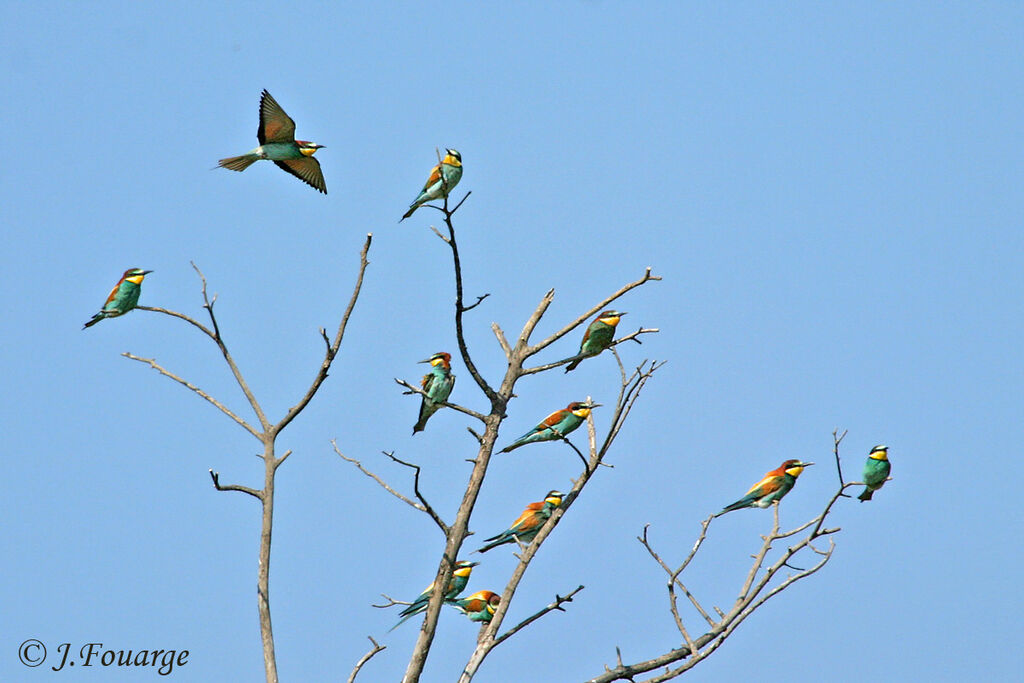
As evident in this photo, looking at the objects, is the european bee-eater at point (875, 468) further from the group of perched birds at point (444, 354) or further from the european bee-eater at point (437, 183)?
→ the european bee-eater at point (437, 183)

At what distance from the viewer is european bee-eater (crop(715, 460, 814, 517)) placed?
6.75 metres

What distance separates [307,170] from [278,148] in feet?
1.45

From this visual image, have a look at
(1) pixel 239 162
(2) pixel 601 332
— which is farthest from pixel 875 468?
(1) pixel 239 162

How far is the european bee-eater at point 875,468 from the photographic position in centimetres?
670

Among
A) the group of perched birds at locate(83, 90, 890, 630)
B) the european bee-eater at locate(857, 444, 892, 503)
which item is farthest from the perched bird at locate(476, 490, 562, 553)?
the european bee-eater at locate(857, 444, 892, 503)

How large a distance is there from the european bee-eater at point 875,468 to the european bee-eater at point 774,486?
35 cm

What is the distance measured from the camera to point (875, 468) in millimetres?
6734

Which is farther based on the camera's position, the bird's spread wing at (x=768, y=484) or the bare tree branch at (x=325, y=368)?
the bird's spread wing at (x=768, y=484)

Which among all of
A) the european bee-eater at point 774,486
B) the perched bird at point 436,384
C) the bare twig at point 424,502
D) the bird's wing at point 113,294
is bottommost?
the bare twig at point 424,502

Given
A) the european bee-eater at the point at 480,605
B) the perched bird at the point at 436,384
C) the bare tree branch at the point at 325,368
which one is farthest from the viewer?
the european bee-eater at the point at 480,605

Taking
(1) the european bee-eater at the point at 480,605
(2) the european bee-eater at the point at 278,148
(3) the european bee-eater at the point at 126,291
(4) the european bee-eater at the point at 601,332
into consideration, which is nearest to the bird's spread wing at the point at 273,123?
(2) the european bee-eater at the point at 278,148

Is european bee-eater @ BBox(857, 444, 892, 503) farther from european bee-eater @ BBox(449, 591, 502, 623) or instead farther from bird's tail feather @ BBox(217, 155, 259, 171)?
bird's tail feather @ BBox(217, 155, 259, 171)

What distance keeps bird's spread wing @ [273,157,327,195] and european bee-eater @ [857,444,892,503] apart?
3658 mm

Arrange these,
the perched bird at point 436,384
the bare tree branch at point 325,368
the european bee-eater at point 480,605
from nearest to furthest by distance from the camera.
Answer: the bare tree branch at point 325,368
the perched bird at point 436,384
the european bee-eater at point 480,605
